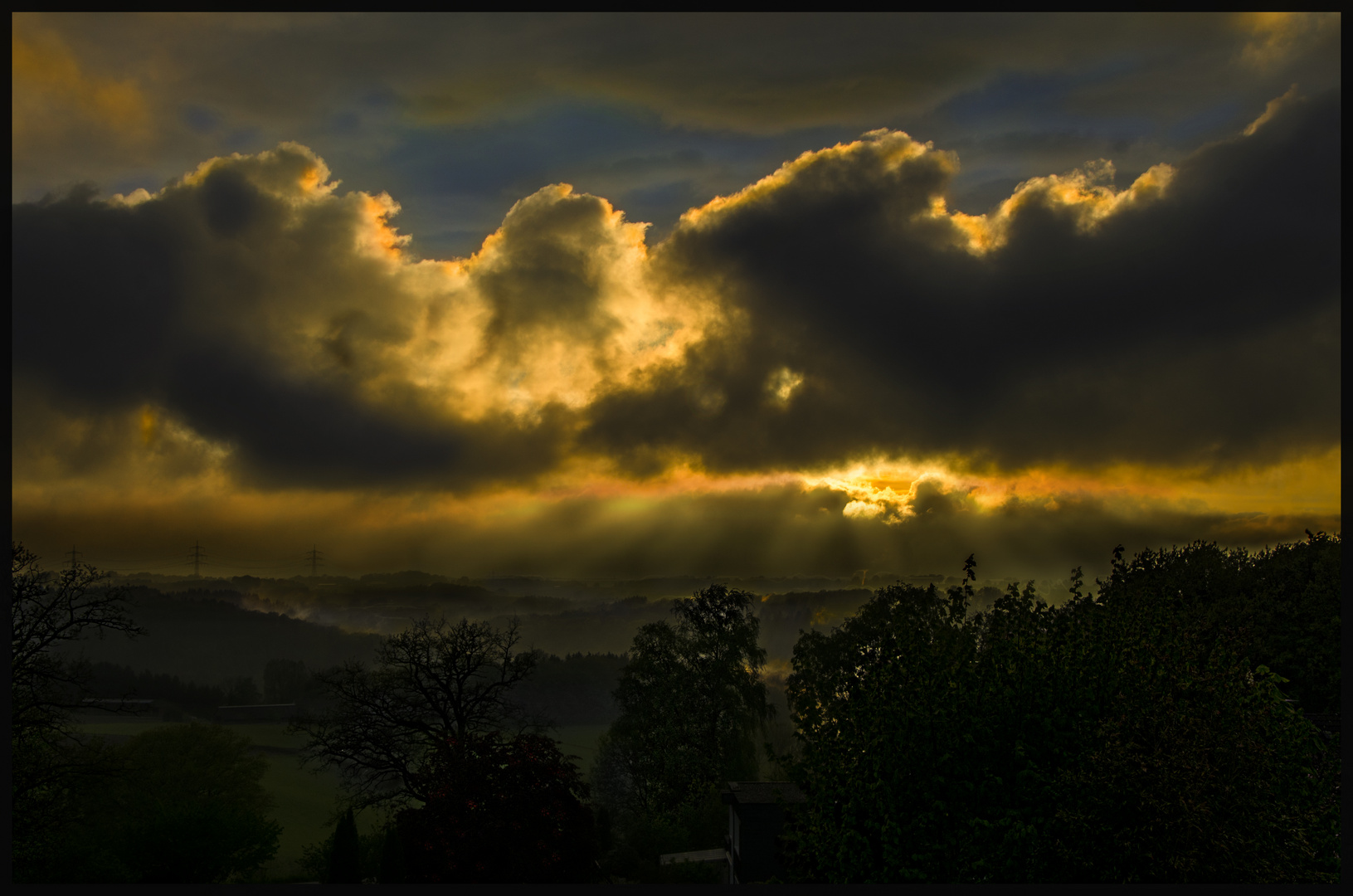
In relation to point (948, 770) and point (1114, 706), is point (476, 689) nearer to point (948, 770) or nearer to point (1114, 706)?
point (948, 770)

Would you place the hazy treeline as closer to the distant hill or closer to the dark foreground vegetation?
the distant hill

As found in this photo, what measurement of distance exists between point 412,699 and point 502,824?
1414 cm

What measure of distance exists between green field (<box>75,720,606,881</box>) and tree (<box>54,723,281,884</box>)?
4.85m

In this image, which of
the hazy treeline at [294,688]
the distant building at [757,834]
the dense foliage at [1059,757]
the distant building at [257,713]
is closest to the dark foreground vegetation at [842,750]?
the dense foliage at [1059,757]

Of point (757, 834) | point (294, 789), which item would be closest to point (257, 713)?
point (294, 789)

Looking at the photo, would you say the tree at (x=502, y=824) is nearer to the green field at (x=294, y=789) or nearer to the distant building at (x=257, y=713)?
the green field at (x=294, y=789)

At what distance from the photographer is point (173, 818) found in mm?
38781

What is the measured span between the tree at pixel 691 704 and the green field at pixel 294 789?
13.5 metres

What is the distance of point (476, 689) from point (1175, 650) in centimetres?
2984

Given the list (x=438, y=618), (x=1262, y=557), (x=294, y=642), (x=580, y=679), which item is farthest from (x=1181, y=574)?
(x=294, y=642)

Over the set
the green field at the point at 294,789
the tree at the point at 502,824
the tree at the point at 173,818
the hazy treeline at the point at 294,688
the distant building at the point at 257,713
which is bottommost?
the green field at the point at 294,789

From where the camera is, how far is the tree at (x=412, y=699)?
126ft

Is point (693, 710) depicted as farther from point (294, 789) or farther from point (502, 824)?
point (294, 789)

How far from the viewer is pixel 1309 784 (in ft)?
60.1
